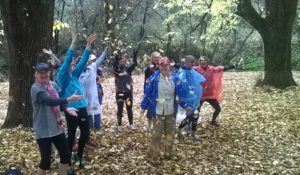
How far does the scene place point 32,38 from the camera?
794 centimetres

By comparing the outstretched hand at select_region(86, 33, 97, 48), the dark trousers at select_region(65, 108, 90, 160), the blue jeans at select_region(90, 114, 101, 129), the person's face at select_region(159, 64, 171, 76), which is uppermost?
A: the outstretched hand at select_region(86, 33, 97, 48)

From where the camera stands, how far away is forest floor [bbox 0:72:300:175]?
6.71m

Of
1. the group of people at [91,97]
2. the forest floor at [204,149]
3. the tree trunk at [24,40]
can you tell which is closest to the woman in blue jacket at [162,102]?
the group of people at [91,97]

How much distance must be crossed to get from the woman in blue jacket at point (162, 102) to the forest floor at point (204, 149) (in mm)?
332

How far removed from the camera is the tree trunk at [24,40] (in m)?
7.89

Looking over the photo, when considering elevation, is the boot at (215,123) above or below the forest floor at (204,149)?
above

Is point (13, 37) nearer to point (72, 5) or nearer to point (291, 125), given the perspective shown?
point (291, 125)

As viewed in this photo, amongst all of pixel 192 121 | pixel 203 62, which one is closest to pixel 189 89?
pixel 192 121

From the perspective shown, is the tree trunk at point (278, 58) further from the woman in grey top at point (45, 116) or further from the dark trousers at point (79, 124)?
the woman in grey top at point (45, 116)

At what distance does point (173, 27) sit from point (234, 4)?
63.2ft

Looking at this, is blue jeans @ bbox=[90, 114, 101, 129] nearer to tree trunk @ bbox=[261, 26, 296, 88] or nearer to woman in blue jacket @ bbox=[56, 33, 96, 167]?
woman in blue jacket @ bbox=[56, 33, 96, 167]

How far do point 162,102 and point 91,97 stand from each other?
142 cm

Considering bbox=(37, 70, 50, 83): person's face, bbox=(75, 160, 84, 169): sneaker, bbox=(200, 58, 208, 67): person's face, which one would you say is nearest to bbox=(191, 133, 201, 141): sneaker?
bbox=(200, 58, 208, 67): person's face

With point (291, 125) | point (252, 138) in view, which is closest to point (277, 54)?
point (291, 125)
